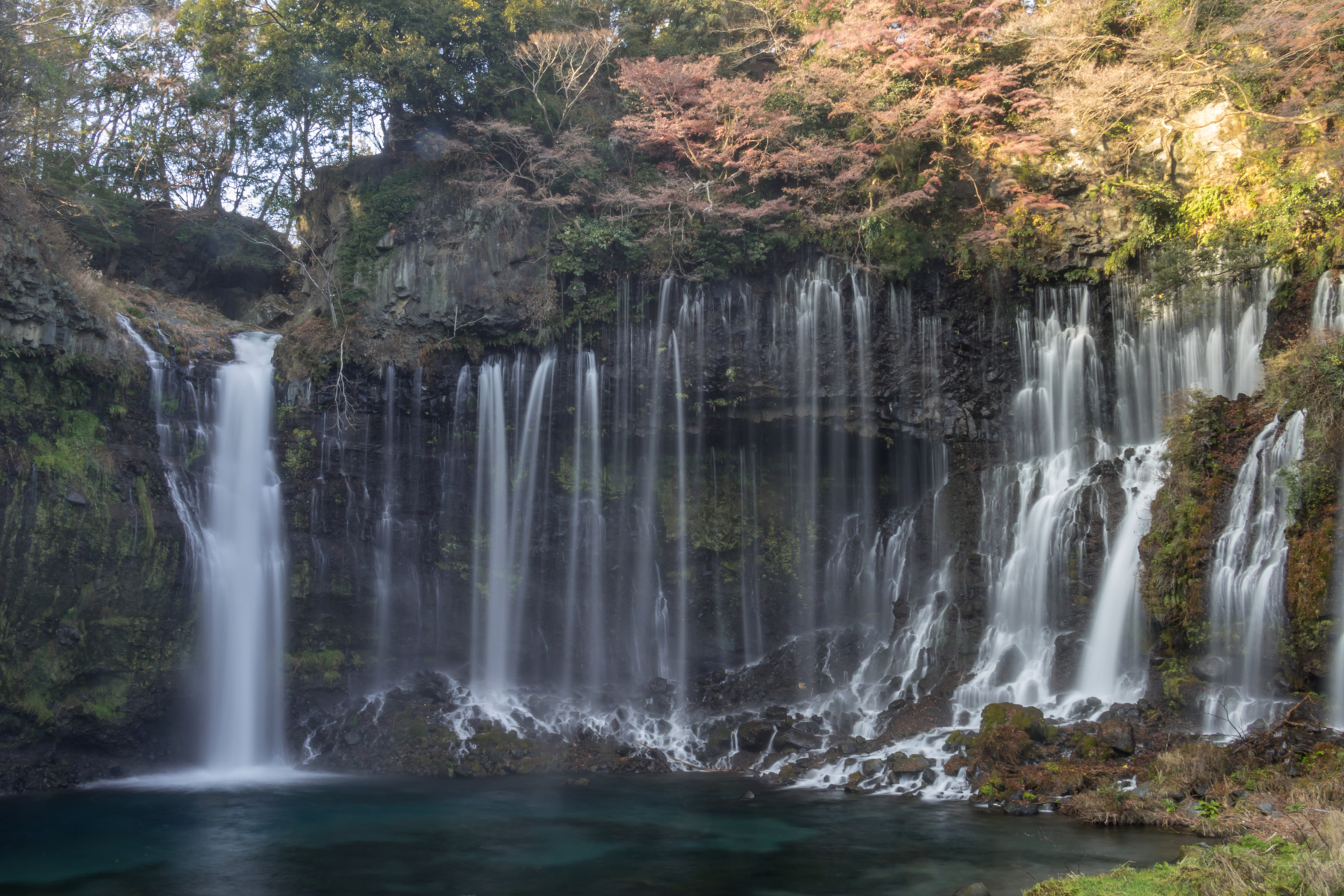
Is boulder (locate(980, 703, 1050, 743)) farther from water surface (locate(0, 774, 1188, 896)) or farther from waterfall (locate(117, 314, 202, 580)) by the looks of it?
waterfall (locate(117, 314, 202, 580))

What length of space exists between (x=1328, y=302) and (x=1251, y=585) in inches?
228

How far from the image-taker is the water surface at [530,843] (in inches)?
389

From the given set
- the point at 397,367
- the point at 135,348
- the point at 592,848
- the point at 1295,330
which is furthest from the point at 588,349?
the point at 1295,330

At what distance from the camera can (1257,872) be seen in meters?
7.00

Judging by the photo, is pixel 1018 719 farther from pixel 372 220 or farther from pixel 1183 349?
pixel 372 220

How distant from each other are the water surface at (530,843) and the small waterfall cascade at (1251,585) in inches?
135

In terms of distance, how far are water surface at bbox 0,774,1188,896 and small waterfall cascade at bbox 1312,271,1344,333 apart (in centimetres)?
973

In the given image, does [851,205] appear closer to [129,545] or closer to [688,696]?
[688,696]

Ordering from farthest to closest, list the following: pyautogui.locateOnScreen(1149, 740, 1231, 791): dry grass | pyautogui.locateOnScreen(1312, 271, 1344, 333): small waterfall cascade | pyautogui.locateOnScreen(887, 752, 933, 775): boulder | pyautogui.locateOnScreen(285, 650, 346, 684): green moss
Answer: pyautogui.locateOnScreen(285, 650, 346, 684): green moss < pyautogui.locateOnScreen(1312, 271, 1344, 333): small waterfall cascade < pyautogui.locateOnScreen(887, 752, 933, 775): boulder < pyautogui.locateOnScreen(1149, 740, 1231, 791): dry grass

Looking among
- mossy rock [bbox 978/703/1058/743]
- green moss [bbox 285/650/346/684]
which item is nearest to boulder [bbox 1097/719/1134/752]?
mossy rock [bbox 978/703/1058/743]

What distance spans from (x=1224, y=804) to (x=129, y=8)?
95.6 feet

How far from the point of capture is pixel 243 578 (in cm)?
1770

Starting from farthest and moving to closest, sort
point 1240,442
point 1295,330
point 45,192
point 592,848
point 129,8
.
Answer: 1. point 129,8
2. point 45,192
3. point 1295,330
4. point 1240,442
5. point 592,848

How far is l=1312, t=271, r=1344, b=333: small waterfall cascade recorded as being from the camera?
14695mm
